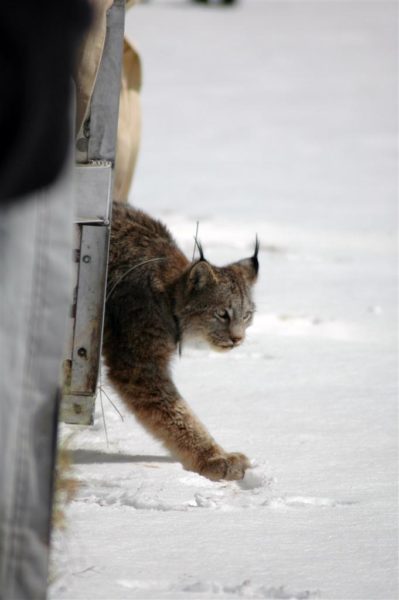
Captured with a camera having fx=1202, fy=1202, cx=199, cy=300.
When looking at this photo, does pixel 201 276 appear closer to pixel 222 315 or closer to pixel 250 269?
pixel 222 315

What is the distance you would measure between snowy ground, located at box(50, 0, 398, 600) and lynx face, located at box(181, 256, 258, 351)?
37 cm

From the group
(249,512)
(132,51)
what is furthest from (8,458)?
(132,51)

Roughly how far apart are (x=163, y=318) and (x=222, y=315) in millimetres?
226

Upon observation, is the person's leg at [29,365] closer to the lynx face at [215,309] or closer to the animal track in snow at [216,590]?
the animal track in snow at [216,590]

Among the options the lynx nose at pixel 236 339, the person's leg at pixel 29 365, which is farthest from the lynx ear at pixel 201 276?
the person's leg at pixel 29 365

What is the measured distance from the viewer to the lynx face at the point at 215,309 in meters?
4.42

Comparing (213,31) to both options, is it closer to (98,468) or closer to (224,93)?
(224,93)

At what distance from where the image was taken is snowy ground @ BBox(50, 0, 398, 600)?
3.09 meters

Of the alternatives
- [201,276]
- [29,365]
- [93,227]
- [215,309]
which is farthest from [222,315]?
[29,365]

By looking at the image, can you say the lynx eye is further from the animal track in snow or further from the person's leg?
the person's leg

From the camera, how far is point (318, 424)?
4.61 m

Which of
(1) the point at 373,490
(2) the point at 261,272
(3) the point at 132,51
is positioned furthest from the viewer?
(2) the point at 261,272

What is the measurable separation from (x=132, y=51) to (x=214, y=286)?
83.5 inches

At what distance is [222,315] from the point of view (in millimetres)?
4457
